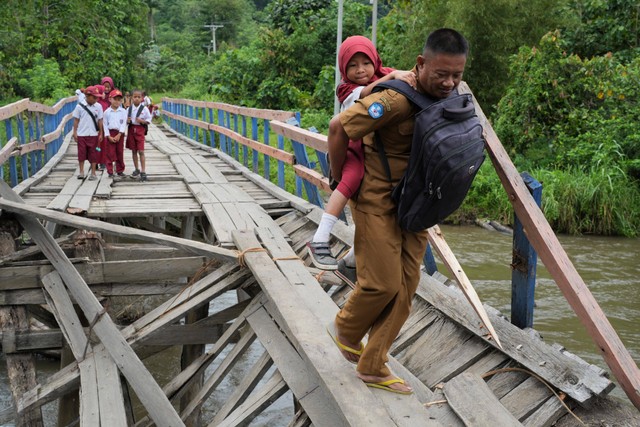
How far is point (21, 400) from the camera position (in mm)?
4996

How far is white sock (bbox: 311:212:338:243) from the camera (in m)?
3.25

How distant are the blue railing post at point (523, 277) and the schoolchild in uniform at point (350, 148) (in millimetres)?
1083

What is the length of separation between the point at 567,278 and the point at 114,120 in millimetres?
7297

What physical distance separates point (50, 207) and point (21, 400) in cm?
221

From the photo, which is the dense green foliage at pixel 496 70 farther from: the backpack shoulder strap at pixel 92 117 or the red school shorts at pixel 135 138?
the backpack shoulder strap at pixel 92 117

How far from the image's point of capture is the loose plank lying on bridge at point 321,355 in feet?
10.1

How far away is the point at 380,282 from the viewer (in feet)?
9.83

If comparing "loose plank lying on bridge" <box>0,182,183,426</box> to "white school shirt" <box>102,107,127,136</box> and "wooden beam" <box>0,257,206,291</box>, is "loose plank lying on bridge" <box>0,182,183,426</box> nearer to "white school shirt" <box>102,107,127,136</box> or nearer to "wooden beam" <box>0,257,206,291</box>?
"wooden beam" <box>0,257,206,291</box>

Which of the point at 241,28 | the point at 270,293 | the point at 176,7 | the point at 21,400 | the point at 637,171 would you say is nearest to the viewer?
the point at 270,293

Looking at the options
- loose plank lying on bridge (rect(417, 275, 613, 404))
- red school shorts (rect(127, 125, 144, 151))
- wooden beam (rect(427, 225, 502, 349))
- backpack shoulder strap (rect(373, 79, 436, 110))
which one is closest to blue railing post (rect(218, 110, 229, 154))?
red school shorts (rect(127, 125, 144, 151))

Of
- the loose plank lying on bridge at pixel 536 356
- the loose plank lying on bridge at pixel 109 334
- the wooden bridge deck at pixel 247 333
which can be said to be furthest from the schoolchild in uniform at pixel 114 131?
the loose plank lying on bridge at pixel 536 356

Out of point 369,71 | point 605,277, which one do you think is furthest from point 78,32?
point 369,71

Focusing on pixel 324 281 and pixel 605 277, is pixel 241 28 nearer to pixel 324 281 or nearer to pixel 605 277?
pixel 605 277

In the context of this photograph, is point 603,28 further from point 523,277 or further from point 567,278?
point 567,278
